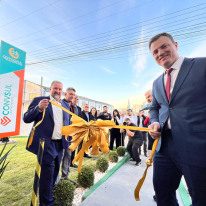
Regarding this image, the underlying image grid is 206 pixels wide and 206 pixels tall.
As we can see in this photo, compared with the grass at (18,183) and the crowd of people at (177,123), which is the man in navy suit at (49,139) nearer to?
the crowd of people at (177,123)

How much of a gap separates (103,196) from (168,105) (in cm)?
238

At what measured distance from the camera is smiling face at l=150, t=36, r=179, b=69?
1.26 metres

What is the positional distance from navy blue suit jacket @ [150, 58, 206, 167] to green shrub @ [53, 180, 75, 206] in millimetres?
1913

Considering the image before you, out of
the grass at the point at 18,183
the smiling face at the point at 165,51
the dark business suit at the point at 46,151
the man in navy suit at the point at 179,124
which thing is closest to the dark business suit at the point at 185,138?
the man in navy suit at the point at 179,124

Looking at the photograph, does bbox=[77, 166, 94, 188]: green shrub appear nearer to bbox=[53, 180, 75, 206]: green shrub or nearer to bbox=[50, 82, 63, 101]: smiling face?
bbox=[53, 180, 75, 206]: green shrub

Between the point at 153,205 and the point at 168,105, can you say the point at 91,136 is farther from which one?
the point at 153,205

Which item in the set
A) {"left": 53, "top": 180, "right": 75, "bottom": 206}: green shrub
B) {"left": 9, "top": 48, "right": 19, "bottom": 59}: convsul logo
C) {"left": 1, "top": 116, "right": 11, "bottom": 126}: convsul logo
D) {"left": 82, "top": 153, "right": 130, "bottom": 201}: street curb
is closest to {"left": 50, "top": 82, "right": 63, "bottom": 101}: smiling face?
{"left": 53, "top": 180, "right": 75, "bottom": 206}: green shrub

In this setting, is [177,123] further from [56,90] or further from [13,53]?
[13,53]

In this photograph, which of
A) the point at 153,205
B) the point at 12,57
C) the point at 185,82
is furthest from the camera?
the point at 12,57

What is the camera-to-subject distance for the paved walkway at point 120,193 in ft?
7.61

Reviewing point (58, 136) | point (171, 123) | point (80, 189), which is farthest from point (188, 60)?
point (80, 189)

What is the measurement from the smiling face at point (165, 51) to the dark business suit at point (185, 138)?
13 cm

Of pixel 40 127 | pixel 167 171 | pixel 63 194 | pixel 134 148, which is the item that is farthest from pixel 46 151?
pixel 134 148

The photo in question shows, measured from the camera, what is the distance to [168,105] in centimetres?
121
